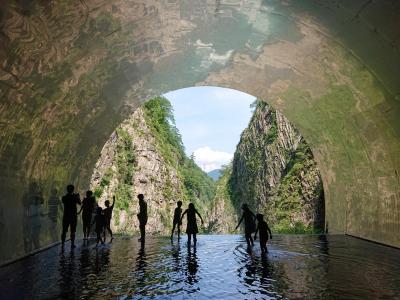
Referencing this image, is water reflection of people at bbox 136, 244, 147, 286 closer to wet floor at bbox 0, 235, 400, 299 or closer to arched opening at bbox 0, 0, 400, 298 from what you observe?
wet floor at bbox 0, 235, 400, 299

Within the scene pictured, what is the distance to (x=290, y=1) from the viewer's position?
7398mm

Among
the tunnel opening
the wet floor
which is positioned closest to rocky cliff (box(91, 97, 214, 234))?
the tunnel opening

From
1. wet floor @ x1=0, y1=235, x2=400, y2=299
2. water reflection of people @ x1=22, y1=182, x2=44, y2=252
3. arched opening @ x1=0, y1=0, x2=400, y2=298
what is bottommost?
wet floor @ x1=0, y1=235, x2=400, y2=299

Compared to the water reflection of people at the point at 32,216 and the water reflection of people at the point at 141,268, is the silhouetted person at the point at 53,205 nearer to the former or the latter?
the water reflection of people at the point at 32,216

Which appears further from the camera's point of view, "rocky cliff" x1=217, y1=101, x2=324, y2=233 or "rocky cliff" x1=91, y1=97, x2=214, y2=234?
"rocky cliff" x1=91, y1=97, x2=214, y2=234

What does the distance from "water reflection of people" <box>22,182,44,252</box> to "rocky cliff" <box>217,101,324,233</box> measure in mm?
15269

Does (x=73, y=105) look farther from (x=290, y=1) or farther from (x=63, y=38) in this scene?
(x=290, y=1)

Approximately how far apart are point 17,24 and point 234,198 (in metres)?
45.1

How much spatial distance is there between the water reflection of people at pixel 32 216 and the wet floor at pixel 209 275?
49 centimetres

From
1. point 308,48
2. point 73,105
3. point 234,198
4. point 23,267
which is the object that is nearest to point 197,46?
point 308,48

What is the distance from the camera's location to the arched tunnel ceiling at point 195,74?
713cm

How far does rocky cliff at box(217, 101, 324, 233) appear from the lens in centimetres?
2516

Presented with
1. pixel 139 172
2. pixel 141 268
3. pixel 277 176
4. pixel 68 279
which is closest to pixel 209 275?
pixel 141 268

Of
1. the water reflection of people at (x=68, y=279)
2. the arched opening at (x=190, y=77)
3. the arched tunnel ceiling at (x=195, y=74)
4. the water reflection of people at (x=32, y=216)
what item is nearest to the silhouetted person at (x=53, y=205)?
the arched opening at (x=190, y=77)
